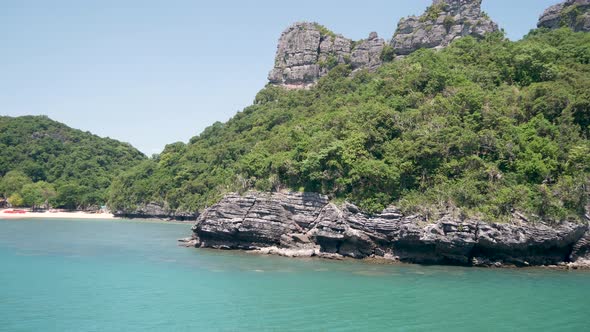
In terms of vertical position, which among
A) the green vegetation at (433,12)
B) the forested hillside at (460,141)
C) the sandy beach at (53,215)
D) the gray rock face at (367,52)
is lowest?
the sandy beach at (53,215)

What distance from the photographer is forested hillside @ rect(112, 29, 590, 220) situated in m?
35.3

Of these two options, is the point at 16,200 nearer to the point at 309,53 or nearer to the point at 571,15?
the point at 309,53

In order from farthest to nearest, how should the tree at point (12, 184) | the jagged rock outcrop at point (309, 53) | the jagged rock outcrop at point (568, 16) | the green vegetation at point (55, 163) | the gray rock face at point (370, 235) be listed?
1. the green vegetation at point (55, 163)
2. the tree at point (12, 184)
3. the jagged rock outcrop at point (309, 53)
4. the jagged rock outcrop at point (568, 16)
5. the gray rock face at point (370, 235)

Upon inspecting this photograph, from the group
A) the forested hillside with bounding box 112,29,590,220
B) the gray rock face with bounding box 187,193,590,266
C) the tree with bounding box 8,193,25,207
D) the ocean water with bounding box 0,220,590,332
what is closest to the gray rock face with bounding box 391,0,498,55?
the forested hillside with bounding box 112,29,590,220

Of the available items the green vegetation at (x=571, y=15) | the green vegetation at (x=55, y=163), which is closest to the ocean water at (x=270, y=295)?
the green vegetation at (x=571, y=15)

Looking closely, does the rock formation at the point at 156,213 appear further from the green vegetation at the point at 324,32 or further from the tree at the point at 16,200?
the green vegetation at the point at 324,32

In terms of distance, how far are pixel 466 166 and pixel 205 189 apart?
4620 cm

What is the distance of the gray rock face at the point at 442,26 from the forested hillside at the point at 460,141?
1613 centimetres

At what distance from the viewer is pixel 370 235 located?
37250mm

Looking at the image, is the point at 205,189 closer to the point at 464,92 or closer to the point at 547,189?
the point at 464,92

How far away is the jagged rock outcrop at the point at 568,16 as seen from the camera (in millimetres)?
63156

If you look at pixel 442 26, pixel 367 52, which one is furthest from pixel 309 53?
pixel 442 26

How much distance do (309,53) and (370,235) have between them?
57321 mm

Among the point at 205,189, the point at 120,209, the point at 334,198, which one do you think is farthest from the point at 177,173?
the point at 334,198
